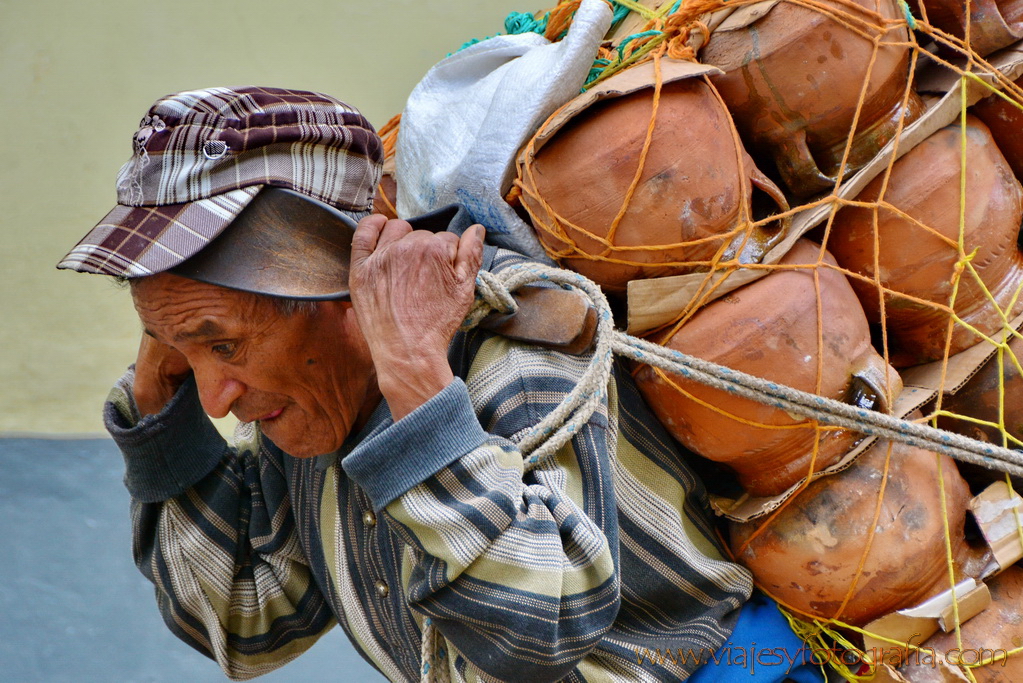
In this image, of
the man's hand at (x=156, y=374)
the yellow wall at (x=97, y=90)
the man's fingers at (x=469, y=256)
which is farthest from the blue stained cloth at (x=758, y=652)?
the yellow wall at (x=97, y=90)

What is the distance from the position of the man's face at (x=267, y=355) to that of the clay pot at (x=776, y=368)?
1.36ft

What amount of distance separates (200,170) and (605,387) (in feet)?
1.85

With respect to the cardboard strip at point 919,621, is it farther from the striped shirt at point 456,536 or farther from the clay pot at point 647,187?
the clay pot at point 647,187

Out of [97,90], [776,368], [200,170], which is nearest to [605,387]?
[776,368]

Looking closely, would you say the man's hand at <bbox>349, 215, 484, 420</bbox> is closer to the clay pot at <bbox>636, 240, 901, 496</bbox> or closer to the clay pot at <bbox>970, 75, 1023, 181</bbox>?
the clay pot at <bbox>636, 240, 901, 496</bbox>

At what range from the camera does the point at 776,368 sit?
125 centimetres

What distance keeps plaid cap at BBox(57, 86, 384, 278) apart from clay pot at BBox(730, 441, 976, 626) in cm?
80

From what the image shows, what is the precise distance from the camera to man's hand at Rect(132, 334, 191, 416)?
58.9 inches

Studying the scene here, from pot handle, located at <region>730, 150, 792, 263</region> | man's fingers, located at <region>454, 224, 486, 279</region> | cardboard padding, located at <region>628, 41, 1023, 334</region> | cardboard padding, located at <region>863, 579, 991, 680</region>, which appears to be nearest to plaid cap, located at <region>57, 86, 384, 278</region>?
man's fingers, located at <region>454, 224, 486, 279</region>

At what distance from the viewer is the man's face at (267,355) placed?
47.6 inches

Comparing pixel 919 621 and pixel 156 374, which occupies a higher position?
pixel 156 374

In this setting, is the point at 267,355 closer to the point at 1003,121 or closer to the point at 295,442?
the point at 295,442

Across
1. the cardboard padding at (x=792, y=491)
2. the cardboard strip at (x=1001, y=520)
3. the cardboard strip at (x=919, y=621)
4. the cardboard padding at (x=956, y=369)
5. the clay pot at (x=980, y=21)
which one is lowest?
the cardboard strip at (x=919, y=621)

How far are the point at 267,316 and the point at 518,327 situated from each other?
0.32 m
